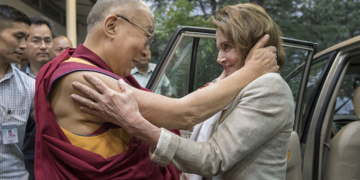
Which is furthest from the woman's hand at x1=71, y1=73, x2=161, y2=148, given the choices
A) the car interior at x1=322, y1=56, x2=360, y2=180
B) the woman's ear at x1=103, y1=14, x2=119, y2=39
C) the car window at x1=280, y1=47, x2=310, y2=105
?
the car interior at x1=322, y1=56, x2=360, y2=180

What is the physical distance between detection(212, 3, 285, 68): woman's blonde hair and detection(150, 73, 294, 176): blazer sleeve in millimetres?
232

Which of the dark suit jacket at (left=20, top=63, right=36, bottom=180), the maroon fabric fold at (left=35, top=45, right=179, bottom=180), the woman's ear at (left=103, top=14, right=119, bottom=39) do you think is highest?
the woman's ear at (left=103, top=14, right=119, bottom=39)

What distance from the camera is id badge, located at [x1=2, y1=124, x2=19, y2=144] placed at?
188 cm

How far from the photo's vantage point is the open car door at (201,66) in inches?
102

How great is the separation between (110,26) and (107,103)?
1.37 ft

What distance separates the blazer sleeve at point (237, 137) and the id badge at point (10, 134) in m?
0.88

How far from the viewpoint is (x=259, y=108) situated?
Answer: 1515 millimetres

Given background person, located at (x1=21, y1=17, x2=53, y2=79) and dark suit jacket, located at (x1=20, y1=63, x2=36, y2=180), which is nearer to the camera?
dark suit jacket, located at (x1=20, y1=63, x2=36, y2=180)

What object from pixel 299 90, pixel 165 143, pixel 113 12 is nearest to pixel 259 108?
pixel 165 143

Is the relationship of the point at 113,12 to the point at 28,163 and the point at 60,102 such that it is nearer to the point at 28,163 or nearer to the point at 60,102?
the point at 60,102

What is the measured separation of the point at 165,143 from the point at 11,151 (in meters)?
1.02

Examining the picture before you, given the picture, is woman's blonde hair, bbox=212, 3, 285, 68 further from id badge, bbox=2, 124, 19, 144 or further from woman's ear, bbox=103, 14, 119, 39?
id badge, bbox=2, 124, 19, 144

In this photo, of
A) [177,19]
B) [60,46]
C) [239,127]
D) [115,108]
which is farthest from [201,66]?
[177,19]

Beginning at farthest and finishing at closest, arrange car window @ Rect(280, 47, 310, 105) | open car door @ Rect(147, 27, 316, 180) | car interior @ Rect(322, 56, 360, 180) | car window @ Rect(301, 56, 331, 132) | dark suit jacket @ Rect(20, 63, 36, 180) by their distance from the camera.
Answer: car window @ Rect(301, 56, 331, 132) < car interior @ Rect(322, 56, 360, 180) < car window @ Rect(280, 47, 310, 105) < open car door @ Rect(147, 27, 316, 180) < dark suit jacket @ Rect(20, 63, 36, 180)
